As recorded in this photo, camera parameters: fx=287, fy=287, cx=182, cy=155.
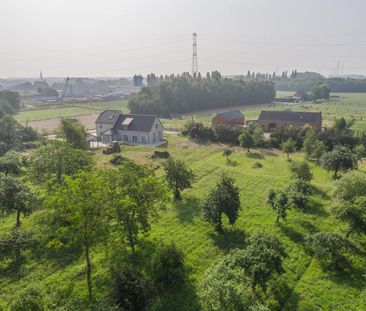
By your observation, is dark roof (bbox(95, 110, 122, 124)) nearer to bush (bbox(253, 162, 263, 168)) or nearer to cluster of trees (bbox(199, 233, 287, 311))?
bush (bbox(253, 162, 263, 168))

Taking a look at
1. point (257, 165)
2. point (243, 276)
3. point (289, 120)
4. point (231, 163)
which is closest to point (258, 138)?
point (231, 163)

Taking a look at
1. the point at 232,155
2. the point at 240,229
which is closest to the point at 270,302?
the point at 240,229

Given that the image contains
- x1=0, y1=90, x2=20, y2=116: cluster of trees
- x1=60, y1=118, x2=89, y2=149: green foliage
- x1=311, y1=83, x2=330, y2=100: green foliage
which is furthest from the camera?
x1=311, y1=83, x2=330, y2=100: green foliage

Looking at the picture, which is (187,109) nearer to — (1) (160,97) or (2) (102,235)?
(1) (160,97)

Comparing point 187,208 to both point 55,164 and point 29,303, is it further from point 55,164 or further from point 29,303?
point 29,303

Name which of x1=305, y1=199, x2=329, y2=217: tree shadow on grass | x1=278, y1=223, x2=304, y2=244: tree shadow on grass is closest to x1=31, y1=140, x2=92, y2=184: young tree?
x1=278, y1=223, x2=304, y2=244: tree shadow on grass

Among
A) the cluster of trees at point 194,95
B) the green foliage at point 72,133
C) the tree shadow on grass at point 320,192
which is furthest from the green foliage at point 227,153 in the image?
the cluster of trees at point 194,95

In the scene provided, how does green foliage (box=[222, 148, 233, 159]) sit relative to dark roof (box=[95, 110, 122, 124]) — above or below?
below

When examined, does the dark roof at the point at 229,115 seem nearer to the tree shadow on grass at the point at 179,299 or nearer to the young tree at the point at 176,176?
the young tree at the point at 176,176
